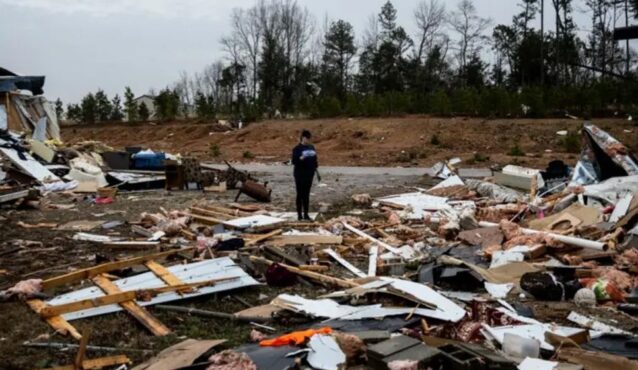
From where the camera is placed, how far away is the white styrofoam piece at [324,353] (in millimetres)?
4738

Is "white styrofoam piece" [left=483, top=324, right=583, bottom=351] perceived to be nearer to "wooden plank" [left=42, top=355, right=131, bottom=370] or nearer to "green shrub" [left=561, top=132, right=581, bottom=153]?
"wooden plank" [left=42, top=355, right=131, bottom=370]

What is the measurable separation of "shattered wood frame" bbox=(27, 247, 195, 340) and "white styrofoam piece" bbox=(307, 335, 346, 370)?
154 cm

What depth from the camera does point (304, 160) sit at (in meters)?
11.5

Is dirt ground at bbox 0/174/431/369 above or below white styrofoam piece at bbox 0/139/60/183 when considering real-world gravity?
below

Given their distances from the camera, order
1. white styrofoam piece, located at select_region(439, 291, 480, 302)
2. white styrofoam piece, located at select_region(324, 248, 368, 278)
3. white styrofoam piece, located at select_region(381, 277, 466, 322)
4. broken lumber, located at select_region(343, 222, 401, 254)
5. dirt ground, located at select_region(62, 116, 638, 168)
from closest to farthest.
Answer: white styrofoam piece, located at select_region(381, 277, 466, 322), white styrofoam piece, located at select_region(439, 291, 480, 302), white styrofoam piece, located at select_region(324, 248, 368, 278), broken lumber, located at select_region(343, 222, 401, 254), dirt ground, located at select_region(62, 116, 638, 168)

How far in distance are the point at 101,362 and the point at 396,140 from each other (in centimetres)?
2746

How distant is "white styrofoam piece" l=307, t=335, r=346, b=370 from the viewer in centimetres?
474

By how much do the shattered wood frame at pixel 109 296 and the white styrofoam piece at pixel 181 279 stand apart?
0.21 ft

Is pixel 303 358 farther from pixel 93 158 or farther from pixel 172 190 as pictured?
pixel 93 158

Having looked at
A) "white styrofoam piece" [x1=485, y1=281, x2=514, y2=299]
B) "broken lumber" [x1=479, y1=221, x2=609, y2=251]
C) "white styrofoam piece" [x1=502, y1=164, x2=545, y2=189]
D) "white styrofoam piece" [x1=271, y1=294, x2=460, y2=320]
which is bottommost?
"white styrofoam piece" [x1=485, y1=281, x2=514, y2=299]

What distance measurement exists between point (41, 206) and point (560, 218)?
11.5m

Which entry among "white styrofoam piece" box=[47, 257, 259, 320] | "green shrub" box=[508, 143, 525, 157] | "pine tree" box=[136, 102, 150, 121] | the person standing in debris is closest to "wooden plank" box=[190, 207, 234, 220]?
the person standing in debris

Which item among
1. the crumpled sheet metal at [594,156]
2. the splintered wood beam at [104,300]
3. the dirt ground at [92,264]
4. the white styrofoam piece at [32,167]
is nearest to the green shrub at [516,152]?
the dirt ground at [92,264]

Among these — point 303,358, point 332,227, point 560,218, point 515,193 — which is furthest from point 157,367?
point 515,193
